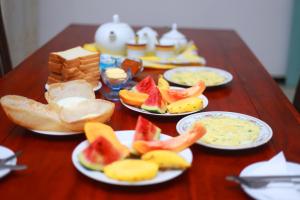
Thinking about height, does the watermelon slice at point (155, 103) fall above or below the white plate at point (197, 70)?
above

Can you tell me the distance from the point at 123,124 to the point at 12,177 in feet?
1.28

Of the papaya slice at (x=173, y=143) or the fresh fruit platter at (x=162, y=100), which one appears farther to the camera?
the fresh fruit platter at (x=162, y=100)

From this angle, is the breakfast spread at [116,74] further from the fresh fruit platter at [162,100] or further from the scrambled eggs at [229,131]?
the scrambled eggs at [229,131]

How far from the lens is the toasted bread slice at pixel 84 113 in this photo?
1075 millimetres

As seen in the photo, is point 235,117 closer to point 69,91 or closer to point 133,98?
point 133,98

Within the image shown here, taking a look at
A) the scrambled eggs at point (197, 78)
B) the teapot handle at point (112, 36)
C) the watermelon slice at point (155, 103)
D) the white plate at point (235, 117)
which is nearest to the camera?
the white plate at point (235, 117)

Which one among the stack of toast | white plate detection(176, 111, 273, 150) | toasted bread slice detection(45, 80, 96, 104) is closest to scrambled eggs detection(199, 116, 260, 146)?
white plate detection(176, 111, 273, 150)

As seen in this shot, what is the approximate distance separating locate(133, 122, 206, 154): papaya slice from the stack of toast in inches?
23.3

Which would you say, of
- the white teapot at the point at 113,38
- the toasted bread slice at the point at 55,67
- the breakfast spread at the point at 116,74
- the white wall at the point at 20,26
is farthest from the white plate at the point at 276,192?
the white wall at the point at 20,26

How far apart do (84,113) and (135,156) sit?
252 millimetres

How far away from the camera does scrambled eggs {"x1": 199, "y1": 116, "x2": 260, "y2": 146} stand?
1067 millimetres

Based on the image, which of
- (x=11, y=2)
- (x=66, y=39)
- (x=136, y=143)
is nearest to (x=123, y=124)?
(x=136, y=143)

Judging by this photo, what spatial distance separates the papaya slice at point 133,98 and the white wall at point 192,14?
108 inches

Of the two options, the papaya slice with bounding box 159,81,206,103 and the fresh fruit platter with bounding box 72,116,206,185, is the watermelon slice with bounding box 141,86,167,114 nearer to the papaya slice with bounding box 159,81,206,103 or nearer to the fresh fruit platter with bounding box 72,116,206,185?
the papaya slice with bounding box 159,81,206,103
